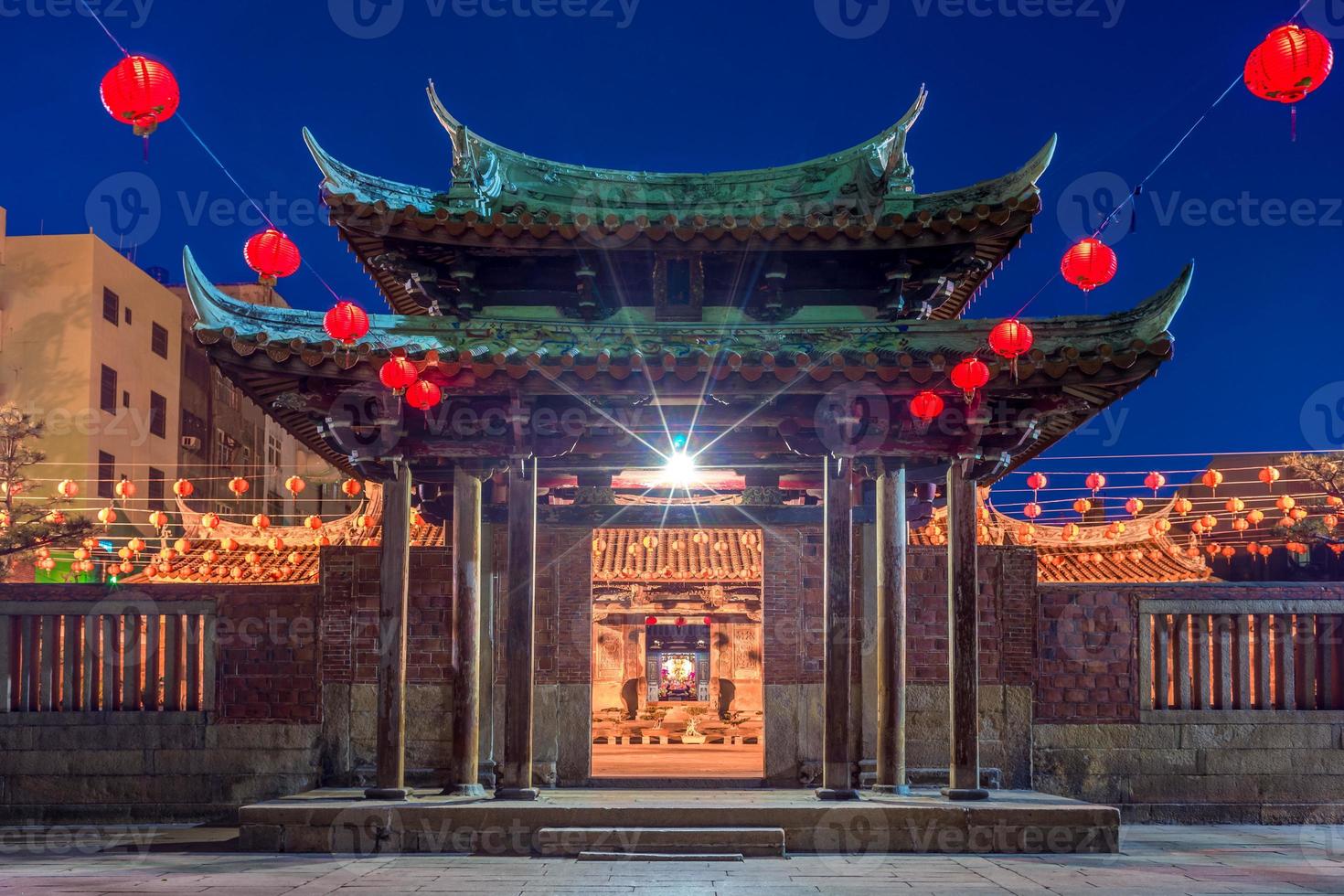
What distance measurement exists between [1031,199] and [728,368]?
3488 mm

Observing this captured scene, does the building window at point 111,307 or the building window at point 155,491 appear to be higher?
the building window at point 111,307

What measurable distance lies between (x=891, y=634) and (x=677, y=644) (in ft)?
58.8

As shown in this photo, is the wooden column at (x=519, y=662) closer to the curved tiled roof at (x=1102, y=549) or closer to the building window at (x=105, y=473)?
the curved tiled roof at (x=1102, y=549)

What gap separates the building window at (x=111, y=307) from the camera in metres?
33.7

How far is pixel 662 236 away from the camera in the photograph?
1121 centimetres

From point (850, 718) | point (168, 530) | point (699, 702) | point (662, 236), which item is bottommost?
point (699, 702)

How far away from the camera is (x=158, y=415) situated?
3719 cm

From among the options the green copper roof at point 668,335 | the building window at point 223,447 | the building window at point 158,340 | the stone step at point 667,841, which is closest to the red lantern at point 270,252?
the green copper roof at point 668,335

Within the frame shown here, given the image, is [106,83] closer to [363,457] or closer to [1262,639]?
[363,457]

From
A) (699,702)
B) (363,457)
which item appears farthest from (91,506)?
(363,457)

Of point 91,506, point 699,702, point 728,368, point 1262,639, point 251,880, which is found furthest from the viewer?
point 91,506

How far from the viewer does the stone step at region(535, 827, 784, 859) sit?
34.1ft

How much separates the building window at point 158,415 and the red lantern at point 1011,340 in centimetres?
3246

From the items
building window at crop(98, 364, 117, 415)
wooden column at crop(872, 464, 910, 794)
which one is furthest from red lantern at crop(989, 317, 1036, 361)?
building window at crop(98, 364, 117, 415)
